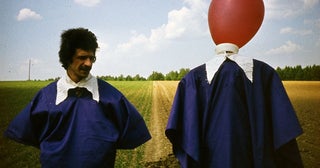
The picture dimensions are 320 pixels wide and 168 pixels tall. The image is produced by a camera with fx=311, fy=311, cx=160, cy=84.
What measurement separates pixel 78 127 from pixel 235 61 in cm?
98

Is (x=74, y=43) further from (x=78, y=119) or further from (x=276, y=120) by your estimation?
(x=276, y=120)

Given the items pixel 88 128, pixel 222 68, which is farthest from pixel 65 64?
pixel 222 68

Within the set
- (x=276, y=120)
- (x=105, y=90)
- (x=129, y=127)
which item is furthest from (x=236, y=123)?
(x=105, y=90)

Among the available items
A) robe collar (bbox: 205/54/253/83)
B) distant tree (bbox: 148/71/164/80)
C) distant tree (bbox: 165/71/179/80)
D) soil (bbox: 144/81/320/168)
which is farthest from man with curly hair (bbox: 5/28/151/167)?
distant tree (bbox: 148/71/164/80)

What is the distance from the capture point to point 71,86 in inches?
74.7

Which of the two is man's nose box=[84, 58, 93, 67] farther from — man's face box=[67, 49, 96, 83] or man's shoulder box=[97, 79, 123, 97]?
man's shoulder box=[97, 79, 123, 97]

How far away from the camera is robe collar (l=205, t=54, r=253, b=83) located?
1756 millimetres

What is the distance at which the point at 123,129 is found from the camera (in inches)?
75.6

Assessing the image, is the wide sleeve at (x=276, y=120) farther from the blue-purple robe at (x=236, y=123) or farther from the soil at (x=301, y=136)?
the soil at (x=301, y=136)

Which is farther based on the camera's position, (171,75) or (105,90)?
(171,75)

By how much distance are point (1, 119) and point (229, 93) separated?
519cm

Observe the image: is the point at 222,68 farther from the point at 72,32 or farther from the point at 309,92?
the point at 309,92

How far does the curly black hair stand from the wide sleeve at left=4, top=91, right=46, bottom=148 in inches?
11.1

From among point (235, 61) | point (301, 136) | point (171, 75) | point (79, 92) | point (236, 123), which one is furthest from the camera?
point (171, 75)
